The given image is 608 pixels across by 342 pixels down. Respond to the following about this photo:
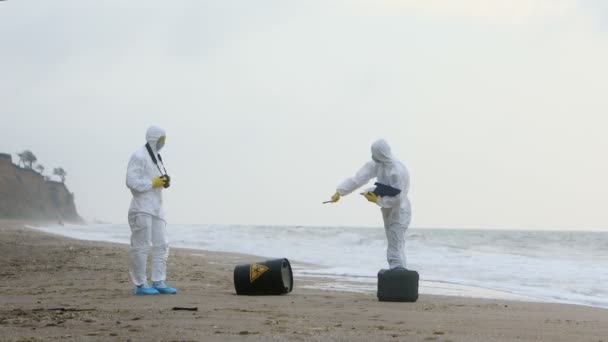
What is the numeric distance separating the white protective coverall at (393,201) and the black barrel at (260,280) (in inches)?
48.3

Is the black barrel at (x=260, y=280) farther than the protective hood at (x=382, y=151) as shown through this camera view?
No

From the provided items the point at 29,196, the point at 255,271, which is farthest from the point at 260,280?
the point at 29,196

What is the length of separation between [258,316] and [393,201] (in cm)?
279

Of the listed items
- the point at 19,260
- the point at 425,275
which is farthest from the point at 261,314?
the point at 19,260

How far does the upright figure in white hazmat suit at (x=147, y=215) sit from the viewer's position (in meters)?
8.08

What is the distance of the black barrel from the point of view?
27.2 ft

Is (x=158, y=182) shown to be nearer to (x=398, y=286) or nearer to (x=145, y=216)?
(x=145, y=216)

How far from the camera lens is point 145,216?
810 cm

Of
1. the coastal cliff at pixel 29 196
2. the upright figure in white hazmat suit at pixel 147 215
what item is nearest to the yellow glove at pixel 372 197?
the upright figure in white hazmat suit at pixel 147 215

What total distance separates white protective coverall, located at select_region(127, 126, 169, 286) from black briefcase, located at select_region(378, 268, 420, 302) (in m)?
2.22

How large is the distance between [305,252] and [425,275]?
7.66 metres

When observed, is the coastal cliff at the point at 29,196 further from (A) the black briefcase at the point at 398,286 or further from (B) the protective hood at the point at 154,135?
(A) the black briefcase at the point at 398,286

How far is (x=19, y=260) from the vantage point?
13.0 m

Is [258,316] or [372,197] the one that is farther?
[372,197]
